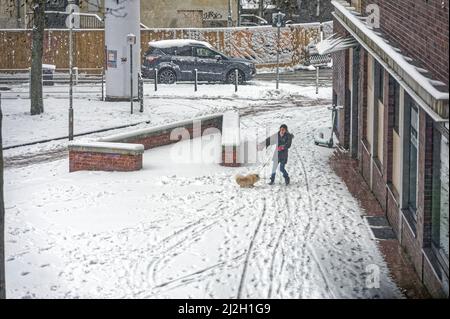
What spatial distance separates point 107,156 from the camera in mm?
20922

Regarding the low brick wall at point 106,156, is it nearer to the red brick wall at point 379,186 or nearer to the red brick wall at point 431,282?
the red brick wall at point 379,186

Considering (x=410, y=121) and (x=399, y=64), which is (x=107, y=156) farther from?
(x=399, y=64)

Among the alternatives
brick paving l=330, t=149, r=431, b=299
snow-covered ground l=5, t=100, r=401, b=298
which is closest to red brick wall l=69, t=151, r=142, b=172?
snow-covered ground l=5, t=100, r=401, b=298

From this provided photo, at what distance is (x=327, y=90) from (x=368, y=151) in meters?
16.3

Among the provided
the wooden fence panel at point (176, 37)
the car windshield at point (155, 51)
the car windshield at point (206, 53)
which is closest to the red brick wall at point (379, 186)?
the car windshield at point (206, 53)

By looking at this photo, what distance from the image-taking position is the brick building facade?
12.6 meters

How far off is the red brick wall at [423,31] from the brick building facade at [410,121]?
0.04 feet

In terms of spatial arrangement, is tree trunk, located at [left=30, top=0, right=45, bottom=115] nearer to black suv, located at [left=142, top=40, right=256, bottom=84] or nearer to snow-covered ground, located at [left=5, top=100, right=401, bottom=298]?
snow-covered ground, located at [left=5, top=100, right=401, bottom=298]

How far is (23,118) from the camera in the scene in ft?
95.7

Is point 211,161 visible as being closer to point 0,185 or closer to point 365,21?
point 365,21

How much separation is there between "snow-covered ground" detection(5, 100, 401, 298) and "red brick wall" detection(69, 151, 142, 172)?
25cm

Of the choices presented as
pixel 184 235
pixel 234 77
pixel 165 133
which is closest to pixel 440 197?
pixel 184 235

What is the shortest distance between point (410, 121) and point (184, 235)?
3.81 m
